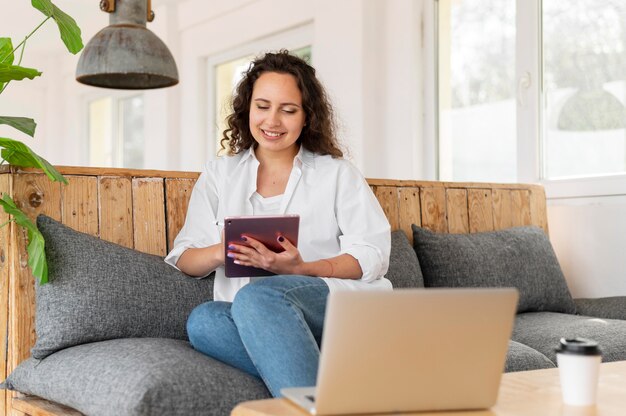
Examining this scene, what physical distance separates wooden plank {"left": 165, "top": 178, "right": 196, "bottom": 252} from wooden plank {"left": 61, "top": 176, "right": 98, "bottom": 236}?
0.72 ft

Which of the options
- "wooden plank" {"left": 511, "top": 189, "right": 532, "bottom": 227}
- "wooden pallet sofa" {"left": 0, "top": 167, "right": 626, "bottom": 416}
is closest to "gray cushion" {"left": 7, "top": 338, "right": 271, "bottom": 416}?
"wooden pallet sofa" {"left": 0, "top": 167, "right": 626, "bottom": 416}

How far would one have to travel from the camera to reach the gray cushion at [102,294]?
6.72ft

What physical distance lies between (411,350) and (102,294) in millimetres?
1129

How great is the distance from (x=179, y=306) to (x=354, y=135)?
2451 mm

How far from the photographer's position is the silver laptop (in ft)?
3.76

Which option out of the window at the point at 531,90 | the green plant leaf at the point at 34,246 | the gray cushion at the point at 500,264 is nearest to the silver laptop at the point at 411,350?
the green plant leaf at the point at 34,246

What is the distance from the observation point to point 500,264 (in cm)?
295

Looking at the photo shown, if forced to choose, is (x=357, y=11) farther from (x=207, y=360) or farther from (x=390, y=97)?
(x=207, y=360)

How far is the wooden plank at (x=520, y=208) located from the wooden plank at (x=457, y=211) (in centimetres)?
26

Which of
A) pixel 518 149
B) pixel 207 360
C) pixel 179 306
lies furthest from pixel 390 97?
pixel 207 360

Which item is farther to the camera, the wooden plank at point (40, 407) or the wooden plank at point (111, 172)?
the wooden plank at point (111, 172)

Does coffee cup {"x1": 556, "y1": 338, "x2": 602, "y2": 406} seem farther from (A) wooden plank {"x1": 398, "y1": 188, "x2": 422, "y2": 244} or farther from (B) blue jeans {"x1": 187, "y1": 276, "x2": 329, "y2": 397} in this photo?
(A) wooden plank {"x1": 398, "y1": 188, "x2": 422, "y2": 244}

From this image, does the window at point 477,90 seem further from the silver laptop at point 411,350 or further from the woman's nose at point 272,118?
the silver laptop at point 411,350

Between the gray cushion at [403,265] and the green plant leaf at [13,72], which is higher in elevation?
the green plant leaf at [13,72]
